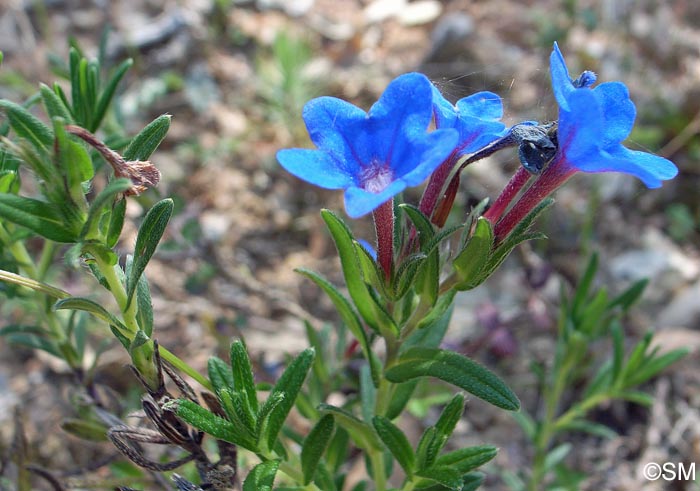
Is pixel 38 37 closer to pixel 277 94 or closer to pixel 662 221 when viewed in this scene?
pixel 277 94

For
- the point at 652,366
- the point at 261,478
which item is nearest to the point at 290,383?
the point at 261,478

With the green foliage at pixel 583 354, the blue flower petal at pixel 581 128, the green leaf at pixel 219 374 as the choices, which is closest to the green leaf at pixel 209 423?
the green leaf at pixel 219 374

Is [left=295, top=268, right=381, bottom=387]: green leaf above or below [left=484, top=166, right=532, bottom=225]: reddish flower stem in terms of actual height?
below

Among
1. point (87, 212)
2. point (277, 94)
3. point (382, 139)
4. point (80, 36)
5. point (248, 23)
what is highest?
point (248, 23)

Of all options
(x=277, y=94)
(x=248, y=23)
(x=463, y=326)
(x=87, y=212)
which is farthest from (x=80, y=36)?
(x=87, y=212)

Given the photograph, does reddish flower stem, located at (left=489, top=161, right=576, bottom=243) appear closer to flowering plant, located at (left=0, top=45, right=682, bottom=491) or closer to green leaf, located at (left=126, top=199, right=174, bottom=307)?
flowering plant, located at (left=0, top=45, right=682, bottom=491)

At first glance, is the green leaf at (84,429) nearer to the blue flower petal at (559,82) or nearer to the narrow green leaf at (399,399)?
the narrow green leaf at (399,399)

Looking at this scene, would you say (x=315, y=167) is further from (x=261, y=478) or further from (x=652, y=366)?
(x=652, y=366)

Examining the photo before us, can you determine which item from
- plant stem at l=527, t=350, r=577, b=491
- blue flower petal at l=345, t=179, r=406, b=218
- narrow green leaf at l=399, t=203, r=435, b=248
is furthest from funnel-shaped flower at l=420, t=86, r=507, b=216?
plant stem at l=527, t=350, r=577, b=491
